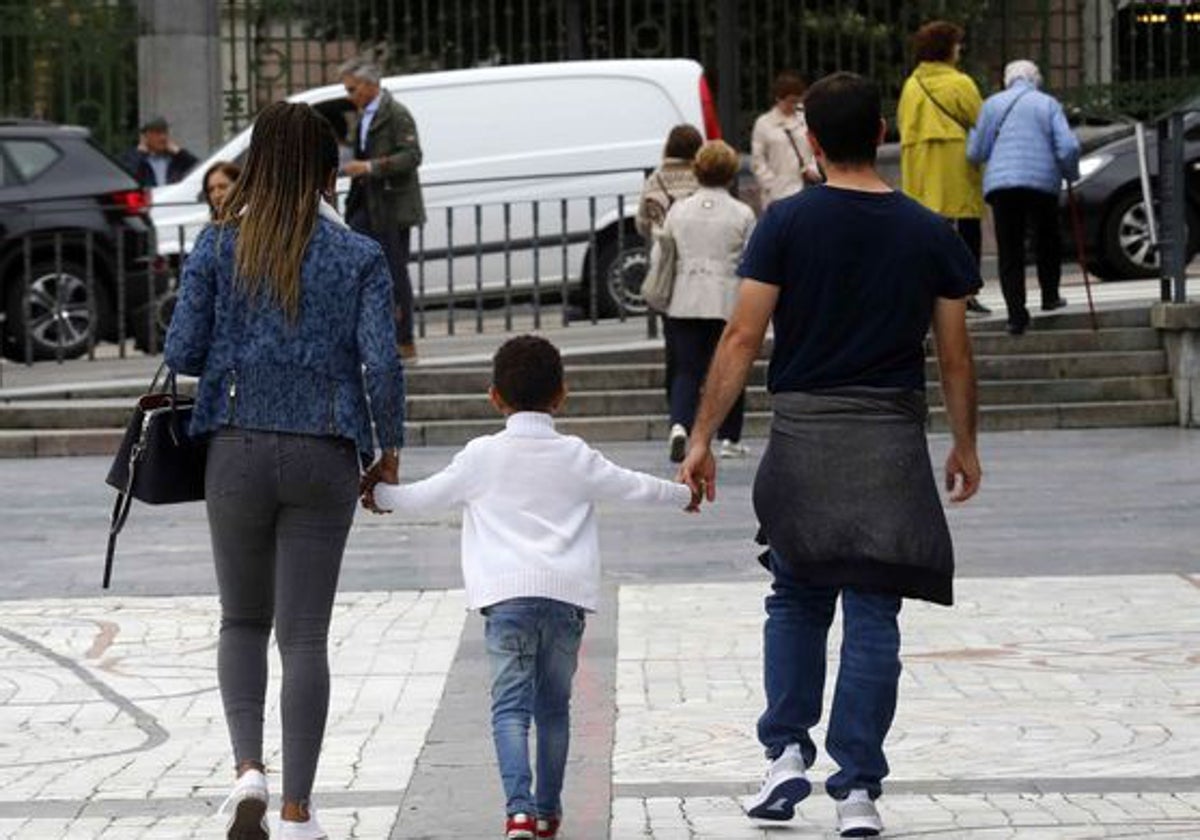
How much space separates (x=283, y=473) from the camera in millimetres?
7031

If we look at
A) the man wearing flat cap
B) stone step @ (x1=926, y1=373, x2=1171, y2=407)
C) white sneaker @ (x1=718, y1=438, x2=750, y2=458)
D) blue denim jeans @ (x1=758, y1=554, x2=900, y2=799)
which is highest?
the man wearing flat cap

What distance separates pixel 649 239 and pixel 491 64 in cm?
961

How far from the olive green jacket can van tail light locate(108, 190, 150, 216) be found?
3418 mm

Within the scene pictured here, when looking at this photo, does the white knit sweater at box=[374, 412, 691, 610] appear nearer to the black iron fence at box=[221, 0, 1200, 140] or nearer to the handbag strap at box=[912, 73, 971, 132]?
the handbag strap at box=[912, 73, 971, 132]

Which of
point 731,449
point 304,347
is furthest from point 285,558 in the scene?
point 731,449

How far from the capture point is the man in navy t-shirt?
23.6 feet

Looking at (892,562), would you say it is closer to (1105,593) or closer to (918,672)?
(918,672)

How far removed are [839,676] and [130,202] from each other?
14.6m

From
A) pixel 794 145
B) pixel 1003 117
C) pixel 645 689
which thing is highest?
pixel 1003 117

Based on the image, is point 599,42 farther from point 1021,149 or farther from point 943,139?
point 1021,149

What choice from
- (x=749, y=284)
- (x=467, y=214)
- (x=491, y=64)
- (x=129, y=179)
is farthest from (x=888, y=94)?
(x=749, y=284)

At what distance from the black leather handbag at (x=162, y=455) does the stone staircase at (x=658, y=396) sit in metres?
10.7

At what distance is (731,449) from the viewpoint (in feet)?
54.5

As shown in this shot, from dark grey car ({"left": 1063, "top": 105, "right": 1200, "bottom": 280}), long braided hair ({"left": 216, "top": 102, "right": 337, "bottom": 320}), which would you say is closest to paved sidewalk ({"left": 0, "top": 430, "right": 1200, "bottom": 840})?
long braided hair ({"left": 216, "top": 102, "right": 337, "bottom": 320})
